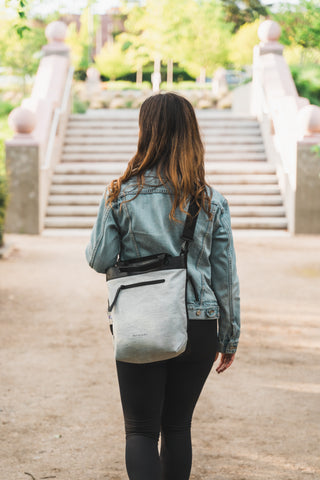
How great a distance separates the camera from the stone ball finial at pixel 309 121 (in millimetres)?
12516

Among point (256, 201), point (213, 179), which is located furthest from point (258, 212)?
point (213, 179)

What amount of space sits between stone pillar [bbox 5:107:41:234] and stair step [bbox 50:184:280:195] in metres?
1.22

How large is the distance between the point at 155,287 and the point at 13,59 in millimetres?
27689

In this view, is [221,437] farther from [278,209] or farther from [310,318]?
[278,209]

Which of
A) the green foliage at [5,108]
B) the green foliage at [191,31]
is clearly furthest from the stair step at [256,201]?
the green foliage at [191,31]

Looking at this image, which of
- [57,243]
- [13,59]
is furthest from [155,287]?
[13,59]

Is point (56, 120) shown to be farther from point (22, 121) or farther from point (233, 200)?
point (233, 200)

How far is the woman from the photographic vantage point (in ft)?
7.28

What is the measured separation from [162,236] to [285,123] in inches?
473

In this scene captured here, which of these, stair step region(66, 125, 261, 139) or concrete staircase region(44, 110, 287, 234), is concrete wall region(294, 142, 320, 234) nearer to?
concrete staircase region(44, 110, 287, 234)

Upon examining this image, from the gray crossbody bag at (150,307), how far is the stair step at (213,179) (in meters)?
11.7

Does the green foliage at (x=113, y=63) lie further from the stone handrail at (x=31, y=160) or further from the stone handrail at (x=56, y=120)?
the stone handrail at (x=31, y=160)

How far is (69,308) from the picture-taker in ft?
22.6

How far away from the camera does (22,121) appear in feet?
41.5
